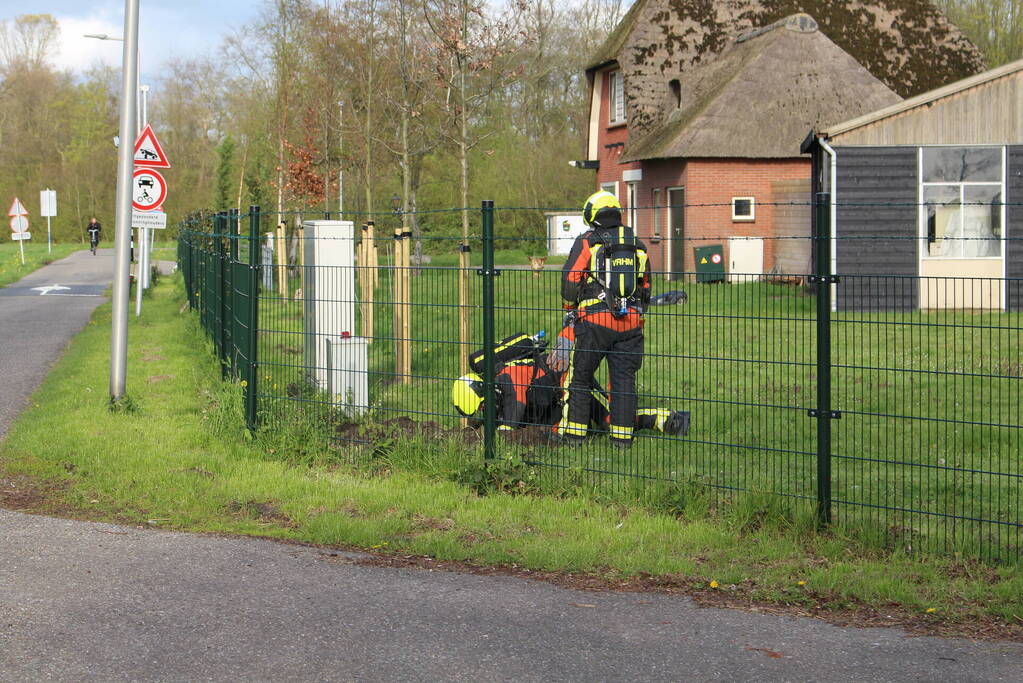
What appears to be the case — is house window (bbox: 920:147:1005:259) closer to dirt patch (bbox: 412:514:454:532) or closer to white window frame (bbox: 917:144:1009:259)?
white window frame (bbox: 917:144:1009:259)

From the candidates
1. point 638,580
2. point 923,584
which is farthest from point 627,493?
point 923,584

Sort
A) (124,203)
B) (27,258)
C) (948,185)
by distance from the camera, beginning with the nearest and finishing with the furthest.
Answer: (124,203) → (948,185) → (27,258)

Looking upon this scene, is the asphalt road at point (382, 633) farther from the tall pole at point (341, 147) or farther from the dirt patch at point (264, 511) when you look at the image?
the tall pole at point (341, 147)

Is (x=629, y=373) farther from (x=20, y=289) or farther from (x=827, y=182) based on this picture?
(x=20, y=289)

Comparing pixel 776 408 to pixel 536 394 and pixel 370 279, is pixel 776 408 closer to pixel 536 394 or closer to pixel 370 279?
pixel 536 394

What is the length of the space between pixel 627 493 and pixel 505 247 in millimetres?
36979

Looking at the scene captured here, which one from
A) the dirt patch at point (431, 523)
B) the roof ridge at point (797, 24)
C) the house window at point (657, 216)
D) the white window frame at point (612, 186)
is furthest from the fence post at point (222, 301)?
the white window frame at point (612, 186)

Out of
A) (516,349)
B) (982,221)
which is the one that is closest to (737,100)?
(982,221)

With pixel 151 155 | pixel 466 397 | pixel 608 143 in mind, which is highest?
pixel 608 143

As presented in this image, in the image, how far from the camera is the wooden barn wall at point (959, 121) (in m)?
20.4

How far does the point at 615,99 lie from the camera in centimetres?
3419

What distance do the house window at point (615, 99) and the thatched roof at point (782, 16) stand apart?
0.61 metres

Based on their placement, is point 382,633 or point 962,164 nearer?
point 382,633

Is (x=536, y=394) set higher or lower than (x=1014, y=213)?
lower
